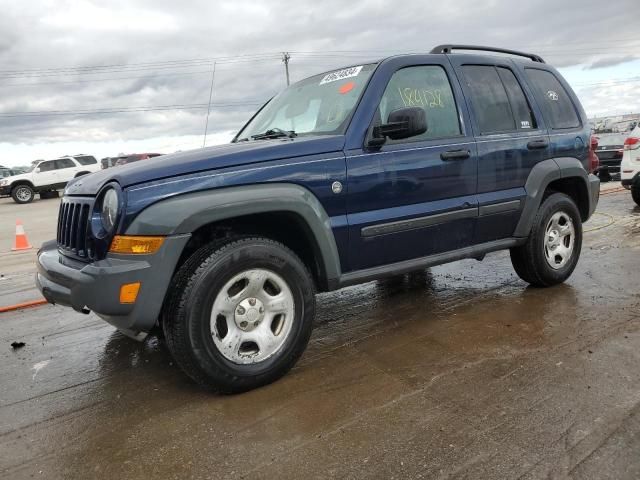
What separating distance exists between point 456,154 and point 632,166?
709 cm

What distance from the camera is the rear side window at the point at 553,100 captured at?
15.2 ft

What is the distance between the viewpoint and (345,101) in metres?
3.63

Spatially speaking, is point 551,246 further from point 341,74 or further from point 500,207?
point 341,74

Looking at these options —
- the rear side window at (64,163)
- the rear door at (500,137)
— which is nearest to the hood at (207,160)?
the rear door at (500,137)

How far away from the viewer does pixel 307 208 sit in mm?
3080

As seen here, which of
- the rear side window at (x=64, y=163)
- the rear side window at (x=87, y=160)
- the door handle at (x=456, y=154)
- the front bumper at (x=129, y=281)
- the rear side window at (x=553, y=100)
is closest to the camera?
the front bumper at (x=129, y=281)

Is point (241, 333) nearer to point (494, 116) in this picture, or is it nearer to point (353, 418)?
point (353, 418)

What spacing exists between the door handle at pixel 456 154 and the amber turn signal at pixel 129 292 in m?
2.22

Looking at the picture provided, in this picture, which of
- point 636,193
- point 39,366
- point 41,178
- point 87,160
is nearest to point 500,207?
point 39,366

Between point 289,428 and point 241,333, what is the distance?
2.05 feet

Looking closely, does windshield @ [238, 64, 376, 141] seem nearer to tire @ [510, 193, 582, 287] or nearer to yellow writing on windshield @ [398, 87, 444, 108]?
yellow writing on windshield @ [398, 87, 444, 108]

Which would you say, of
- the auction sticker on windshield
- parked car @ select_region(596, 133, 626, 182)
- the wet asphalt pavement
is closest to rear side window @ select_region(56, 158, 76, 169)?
parked car @ select_region(596, 133, 626, 182)

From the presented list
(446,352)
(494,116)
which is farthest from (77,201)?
(494,116)

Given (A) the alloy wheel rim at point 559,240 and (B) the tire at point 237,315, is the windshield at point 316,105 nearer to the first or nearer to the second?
(B) the tire at point 237,315
